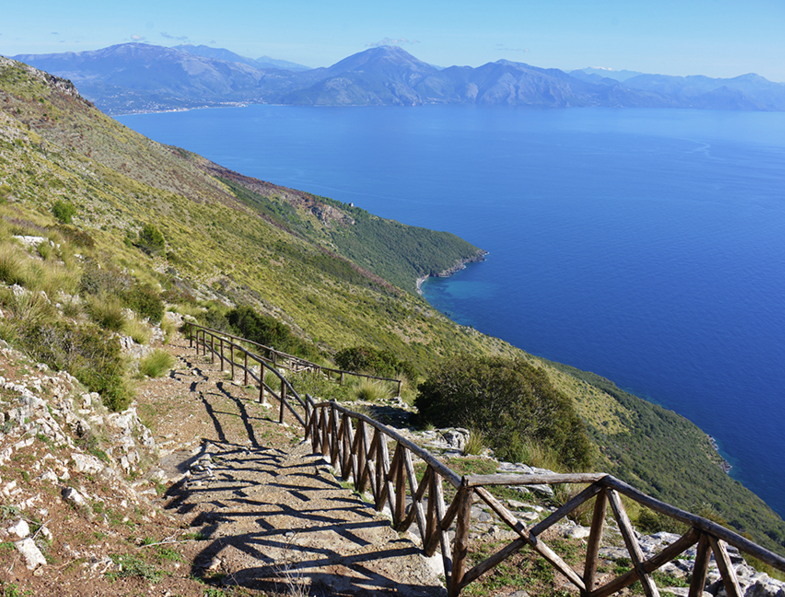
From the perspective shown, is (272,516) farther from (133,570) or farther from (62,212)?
(62,212)

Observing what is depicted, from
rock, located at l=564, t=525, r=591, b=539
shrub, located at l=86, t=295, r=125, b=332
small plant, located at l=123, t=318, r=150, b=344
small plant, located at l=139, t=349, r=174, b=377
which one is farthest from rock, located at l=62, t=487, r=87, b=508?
small plant, located at l=123, t=318, r=150, b=344

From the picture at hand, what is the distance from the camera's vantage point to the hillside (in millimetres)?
16555

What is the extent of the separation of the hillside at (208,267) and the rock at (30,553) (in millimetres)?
4148

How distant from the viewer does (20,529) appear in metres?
3.15

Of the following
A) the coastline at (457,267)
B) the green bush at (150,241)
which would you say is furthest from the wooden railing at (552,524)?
the coastline at (457,267)

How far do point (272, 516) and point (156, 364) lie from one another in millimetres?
6344

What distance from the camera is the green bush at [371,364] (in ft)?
59.8

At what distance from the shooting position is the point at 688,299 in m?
101


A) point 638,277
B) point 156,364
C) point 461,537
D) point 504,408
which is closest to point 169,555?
point 461,537

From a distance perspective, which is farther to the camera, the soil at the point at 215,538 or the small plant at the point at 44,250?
the small plant at the point at 44,250

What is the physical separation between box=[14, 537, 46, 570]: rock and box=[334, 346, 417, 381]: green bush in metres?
14.7

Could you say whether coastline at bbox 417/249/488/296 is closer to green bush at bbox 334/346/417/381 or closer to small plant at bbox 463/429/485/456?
green bush at bbox 334/346/417/381

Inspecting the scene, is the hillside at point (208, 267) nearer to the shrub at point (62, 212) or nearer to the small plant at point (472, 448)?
the shrub at point (62, 212)

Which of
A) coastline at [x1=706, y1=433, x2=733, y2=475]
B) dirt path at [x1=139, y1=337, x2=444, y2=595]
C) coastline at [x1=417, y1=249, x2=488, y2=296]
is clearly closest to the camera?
dirt path at [x1=139, y1=337, x2=444, y2=595]
